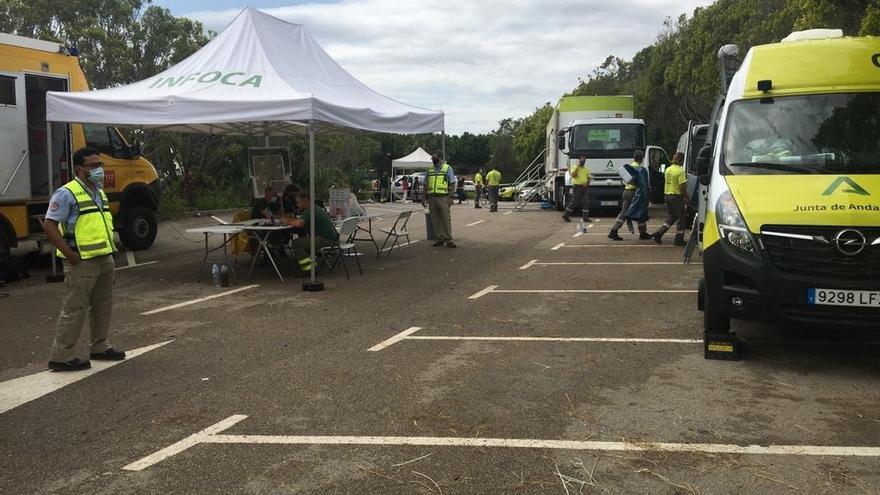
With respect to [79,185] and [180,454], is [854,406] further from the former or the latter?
[79,185]

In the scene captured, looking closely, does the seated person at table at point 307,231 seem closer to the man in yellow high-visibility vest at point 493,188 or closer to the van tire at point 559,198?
the van tire at point 559,198

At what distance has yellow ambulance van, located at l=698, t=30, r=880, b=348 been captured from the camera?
5141 millimetres

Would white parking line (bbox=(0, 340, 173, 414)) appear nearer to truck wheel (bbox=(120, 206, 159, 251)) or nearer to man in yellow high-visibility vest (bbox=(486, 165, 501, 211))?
truck wheel (bbox=(120, 206, 159, 251))

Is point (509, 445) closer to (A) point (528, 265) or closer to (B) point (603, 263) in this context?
(A) point (528, 265)

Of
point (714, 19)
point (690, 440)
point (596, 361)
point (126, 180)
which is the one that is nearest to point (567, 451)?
point (690, 440)

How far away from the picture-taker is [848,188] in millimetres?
5395

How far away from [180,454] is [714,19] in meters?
31.8

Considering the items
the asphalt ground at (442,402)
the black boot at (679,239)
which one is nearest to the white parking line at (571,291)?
the asphalt ground at (442,402)

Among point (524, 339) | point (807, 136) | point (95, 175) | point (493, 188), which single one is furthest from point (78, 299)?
point (493, 188)

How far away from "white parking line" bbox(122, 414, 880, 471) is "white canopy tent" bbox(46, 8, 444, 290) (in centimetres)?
528

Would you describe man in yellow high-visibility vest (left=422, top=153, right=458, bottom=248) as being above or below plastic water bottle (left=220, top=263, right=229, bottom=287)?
above

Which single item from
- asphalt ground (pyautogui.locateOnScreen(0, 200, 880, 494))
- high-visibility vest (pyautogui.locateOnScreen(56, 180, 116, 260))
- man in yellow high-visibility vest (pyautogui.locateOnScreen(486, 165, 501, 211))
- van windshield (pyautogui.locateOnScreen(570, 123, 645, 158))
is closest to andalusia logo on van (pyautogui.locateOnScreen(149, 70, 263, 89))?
asphalt ground (pyautogui.locateOnScreen(0, 200, 880, 494))

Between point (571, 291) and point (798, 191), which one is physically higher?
point (798, 191)

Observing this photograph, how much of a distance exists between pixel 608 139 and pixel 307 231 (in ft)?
40.6
